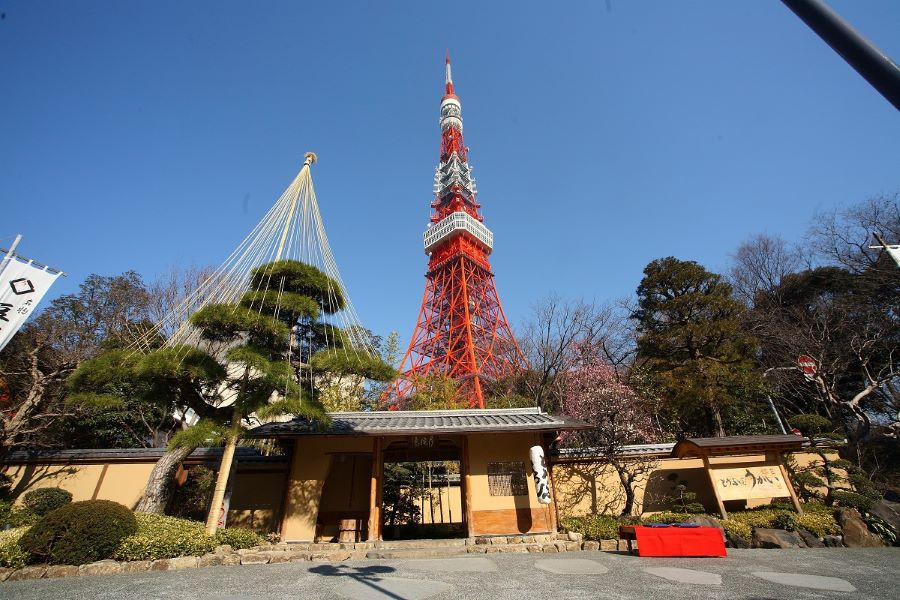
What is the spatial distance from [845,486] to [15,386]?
2326 centimetres

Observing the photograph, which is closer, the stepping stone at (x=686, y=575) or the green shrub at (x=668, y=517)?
the stepping stone at (x=686, y=575)

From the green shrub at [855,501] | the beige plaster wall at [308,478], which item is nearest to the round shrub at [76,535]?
the beige plaster wall at [308,478]

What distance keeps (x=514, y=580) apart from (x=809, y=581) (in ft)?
12.0

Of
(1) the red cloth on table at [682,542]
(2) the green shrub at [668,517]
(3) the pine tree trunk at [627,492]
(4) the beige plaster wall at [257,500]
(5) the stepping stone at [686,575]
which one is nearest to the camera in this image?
(5) the stepping stone at [686,575]

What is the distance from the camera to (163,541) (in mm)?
5398

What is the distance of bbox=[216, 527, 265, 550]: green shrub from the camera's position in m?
6.16

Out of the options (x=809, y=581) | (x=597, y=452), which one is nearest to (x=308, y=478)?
(x=597, y=452)

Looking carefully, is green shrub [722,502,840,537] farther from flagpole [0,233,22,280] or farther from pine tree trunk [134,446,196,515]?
flagpole [0,233,22,280]

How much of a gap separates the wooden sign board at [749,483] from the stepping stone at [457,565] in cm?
573

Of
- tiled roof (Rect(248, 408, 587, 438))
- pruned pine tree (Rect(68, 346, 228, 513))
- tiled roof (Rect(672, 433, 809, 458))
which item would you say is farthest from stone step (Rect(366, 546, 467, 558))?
tiled roof (Rect(672, 433, 809, 458))

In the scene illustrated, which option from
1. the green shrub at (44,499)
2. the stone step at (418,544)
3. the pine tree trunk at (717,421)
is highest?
the pine tree trunk at (717,421)

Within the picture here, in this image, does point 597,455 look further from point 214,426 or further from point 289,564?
point 214,426

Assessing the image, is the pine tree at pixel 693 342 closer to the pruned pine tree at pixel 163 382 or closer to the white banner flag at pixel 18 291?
the pruned pine tree at pixel 163 382

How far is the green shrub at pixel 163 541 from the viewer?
5.21 meters
